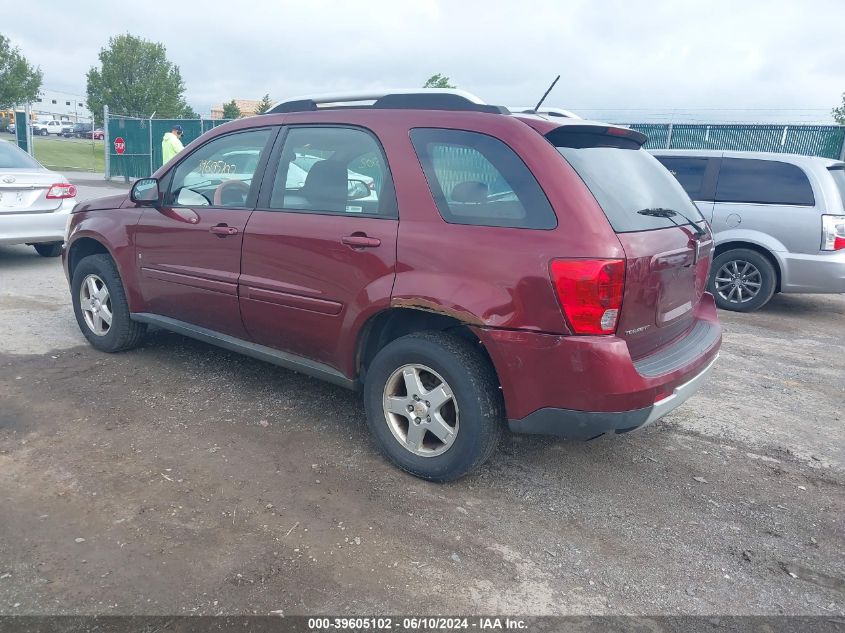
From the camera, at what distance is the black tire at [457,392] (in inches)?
121

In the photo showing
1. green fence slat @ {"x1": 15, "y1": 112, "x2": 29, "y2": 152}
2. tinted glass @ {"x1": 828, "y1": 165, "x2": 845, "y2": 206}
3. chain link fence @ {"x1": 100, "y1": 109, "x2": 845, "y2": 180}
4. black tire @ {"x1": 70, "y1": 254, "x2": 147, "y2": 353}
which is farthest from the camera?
green fence slat @ {"x1": 15, "y1": 112, "x2": 29, "y2": 152}

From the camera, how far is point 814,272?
6.96m

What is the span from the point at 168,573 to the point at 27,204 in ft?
21.7

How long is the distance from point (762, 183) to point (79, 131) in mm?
66080

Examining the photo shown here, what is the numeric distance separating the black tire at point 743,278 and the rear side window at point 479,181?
5.01 metres

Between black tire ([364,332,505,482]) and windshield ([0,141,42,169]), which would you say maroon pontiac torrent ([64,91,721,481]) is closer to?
black tire ([364,332,505,482])

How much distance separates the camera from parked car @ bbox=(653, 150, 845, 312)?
6.92 m

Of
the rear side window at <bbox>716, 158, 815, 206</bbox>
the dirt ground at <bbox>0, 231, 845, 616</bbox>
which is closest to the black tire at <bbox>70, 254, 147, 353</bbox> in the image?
the dirt ground at <bbox>0, 231, 845, 616</bbox>

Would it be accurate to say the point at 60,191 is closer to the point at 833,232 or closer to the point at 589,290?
the point at 589,290

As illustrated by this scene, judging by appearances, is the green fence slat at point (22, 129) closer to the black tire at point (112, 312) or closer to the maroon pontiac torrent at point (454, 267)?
the black tire at point (112, 312)

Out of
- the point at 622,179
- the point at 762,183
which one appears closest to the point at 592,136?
the point at 622,179

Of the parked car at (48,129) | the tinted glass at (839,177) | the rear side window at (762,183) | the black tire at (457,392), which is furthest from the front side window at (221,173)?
the parked car at (48,129)

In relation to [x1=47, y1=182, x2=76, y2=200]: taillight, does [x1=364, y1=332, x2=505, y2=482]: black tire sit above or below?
below

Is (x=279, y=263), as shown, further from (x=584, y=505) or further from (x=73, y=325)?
(x=73, y=325)
